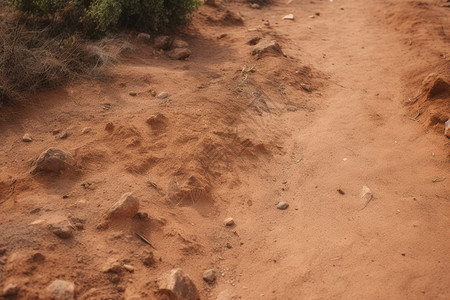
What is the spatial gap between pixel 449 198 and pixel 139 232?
2553 mm

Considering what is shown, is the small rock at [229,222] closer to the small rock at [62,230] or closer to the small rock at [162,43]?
the small rock at [62,230]

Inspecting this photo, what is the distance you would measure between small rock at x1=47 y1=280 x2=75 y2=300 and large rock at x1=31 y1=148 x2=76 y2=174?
3.66 feet

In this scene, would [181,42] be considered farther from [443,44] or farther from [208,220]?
[443,44]

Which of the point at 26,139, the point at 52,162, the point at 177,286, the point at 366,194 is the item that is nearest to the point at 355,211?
the point at 366,194

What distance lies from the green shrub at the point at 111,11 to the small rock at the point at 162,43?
0.29 meters

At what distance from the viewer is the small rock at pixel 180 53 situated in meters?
5.42

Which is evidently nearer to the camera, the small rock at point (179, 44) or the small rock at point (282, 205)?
the small rock at point (282, 205)

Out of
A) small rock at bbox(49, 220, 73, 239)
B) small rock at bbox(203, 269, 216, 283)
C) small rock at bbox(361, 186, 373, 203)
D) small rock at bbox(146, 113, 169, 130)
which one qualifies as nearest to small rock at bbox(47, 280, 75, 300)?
small rock at bbox(49, 220, 73, 239)

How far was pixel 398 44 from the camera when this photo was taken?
646cm

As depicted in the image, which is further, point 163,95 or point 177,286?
point 163,95

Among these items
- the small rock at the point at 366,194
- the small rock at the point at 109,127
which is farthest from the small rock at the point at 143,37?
the small rock at the point at 366,194

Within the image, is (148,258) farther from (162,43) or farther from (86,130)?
(162,43)

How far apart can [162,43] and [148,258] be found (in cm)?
368

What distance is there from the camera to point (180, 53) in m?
5.43
